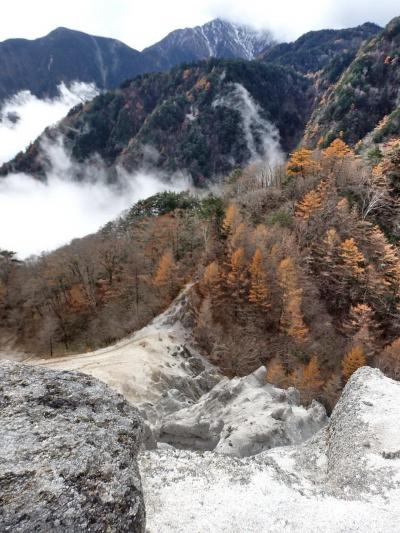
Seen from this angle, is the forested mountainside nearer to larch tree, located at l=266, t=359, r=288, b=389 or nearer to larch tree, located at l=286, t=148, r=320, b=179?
larch tree, located at l=266, t=359, r=288, b=389

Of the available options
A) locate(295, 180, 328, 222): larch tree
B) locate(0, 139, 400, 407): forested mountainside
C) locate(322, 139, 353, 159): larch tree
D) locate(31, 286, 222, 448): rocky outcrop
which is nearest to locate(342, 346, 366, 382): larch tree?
locate(0, 139, 400, 407): forested mountainside

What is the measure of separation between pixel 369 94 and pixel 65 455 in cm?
20445

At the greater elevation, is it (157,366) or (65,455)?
(65,455)

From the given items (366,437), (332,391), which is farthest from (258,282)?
(366,437)

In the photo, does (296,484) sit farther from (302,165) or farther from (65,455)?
(302,165)

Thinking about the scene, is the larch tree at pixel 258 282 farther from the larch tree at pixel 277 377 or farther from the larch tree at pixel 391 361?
the larch tree at pixel 391 361

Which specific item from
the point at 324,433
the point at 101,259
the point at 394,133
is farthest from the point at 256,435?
the point at 394,133

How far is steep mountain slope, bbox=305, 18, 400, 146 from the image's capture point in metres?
176

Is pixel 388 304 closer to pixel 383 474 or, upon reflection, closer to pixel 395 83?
pixel 383 474

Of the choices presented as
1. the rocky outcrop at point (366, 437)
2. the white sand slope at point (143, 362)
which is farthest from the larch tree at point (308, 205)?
the rocky outcrop at point (366, 437)

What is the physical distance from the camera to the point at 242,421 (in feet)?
78.4

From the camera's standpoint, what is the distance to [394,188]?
2938 inches

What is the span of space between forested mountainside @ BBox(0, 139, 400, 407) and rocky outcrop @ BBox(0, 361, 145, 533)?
34179 millimetres

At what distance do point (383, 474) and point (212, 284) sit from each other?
38918 mm
